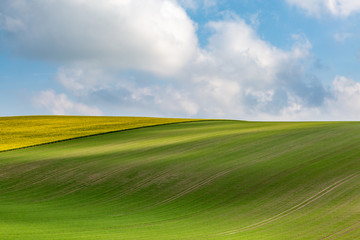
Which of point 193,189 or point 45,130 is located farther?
point 45,130

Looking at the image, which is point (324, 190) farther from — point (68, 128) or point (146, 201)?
point (68, 128)

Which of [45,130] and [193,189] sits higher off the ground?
[45,130]

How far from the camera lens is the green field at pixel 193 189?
1634cm

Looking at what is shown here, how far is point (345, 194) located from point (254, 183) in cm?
495

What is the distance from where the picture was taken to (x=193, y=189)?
23000 millimetres

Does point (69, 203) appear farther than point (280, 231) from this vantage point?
Yes

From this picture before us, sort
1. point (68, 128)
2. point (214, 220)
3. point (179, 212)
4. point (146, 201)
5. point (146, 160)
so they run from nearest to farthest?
point (214, 220) → point (179, 212) → point (146, 201) → point (146, 160) → point (68, 128)

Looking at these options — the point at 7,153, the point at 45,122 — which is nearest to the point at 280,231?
the point at 7,153

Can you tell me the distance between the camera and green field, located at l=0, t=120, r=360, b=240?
1634cm

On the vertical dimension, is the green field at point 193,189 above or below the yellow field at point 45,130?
below

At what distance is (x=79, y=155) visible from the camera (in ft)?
113

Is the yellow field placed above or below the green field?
above

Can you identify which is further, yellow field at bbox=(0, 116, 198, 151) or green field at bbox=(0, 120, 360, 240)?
yellow field at bbox=(0, 116, 198, 151)

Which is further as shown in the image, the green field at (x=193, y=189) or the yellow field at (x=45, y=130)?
the yellow field at (x=45, y=130)
